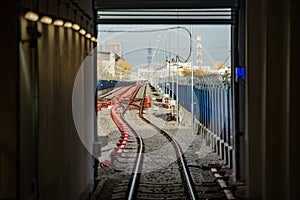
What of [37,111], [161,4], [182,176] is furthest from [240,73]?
[37,111]

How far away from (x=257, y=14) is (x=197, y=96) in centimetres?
1921

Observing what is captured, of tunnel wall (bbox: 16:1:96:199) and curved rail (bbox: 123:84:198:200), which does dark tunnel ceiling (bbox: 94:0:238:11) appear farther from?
curved rail (bbox: 123:84:198:200)

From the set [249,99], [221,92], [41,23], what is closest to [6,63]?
[41,23]

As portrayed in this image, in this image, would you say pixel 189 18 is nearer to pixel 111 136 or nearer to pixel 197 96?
pixel 111 136

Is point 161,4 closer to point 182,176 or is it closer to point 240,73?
point 240,73

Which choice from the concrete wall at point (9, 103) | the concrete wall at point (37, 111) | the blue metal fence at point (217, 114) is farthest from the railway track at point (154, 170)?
the concrete wall at point (9, 103)

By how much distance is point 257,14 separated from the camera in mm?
11219
